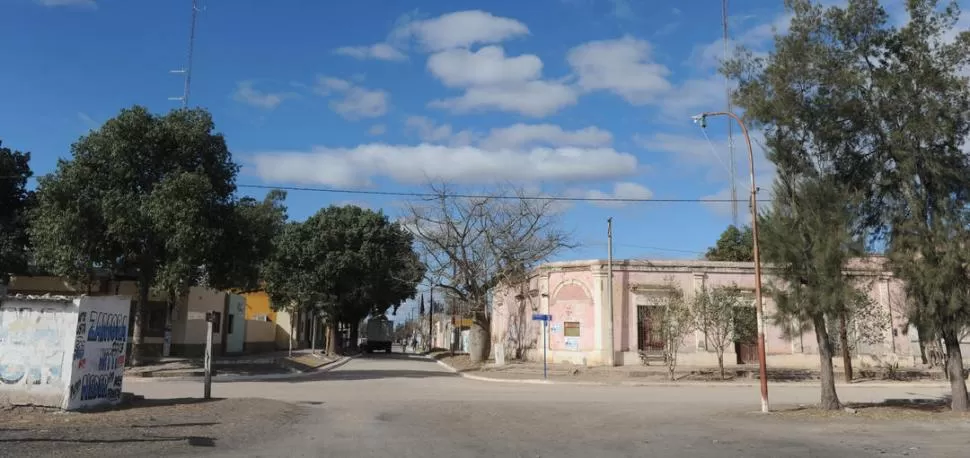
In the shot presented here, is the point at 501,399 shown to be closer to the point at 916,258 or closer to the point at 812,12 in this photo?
the point at 916,258

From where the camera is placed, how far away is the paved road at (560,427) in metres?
11.1

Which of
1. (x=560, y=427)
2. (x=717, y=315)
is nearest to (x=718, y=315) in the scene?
(x=717, y=315)

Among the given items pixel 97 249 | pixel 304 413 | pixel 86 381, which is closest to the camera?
pixel 86 381

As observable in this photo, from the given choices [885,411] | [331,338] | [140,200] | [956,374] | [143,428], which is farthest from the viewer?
[331,338]

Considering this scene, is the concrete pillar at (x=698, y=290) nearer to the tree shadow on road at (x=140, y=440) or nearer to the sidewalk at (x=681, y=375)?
the sidewalk at (x=681, y=375)

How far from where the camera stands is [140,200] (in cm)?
2502

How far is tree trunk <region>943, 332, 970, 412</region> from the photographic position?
55.7ft

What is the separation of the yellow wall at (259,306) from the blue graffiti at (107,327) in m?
46.1

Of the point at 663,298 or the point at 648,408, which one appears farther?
the point at 663,298

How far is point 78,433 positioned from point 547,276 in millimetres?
30644

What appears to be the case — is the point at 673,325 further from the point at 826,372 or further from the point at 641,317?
the point at 826,372

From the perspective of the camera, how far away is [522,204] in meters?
38.6

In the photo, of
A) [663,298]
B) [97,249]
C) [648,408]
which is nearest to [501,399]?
[648,408]

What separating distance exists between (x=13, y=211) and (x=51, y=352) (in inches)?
931
